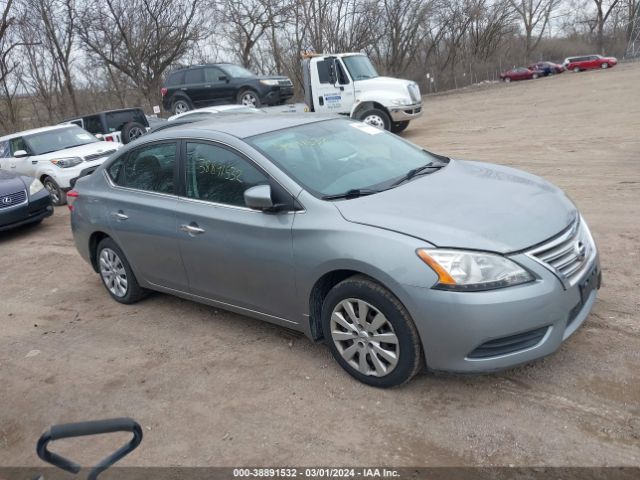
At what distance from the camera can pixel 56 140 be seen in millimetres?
12055

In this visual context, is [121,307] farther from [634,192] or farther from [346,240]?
[634,192]

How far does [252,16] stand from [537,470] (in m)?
36.3

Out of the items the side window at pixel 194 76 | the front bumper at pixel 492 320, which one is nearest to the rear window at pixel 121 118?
the side window at pixel 194 76

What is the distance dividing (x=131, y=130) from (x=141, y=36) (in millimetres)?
18907

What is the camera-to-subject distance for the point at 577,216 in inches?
146

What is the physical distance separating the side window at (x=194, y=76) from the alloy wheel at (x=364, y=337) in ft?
55.3

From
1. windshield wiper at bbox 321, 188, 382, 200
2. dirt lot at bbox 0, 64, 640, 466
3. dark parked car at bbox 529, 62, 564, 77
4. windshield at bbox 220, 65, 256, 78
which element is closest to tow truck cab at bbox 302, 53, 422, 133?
windshield at bbox 220, 65, 256, 78

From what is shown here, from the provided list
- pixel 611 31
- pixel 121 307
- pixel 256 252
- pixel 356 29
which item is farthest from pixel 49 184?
pixel 611 31

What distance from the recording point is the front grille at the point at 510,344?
311 centimetres

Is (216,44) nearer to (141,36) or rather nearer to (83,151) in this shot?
(141,36)

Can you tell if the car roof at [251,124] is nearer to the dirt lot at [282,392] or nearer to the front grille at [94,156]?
the dirt lot at [282,392]

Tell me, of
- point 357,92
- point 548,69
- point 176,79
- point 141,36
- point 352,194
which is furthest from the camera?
point 548,69

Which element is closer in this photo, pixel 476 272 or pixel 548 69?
pixel 476 272

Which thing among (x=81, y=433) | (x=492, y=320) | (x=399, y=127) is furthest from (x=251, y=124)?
(x=399, y=127)
